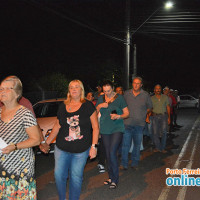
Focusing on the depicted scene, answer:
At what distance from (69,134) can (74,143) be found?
13 centimetres

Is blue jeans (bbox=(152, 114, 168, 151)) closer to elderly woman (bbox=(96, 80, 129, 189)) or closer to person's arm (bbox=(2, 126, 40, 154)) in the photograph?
elderly woman (bbox=(96, 80, 129, 189))

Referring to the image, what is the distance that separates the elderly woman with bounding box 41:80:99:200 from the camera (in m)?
4.17

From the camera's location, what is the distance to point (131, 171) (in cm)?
695

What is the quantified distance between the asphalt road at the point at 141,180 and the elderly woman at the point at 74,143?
3.59 ft

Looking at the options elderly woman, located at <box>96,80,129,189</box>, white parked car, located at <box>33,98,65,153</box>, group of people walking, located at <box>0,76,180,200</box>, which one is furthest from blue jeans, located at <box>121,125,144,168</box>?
white parked car, located at <box>33,98,65,153</box>

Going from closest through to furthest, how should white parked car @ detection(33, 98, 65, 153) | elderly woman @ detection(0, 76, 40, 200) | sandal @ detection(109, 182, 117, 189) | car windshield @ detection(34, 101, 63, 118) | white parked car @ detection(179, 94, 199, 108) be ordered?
elderly woman @ detection(0, 76, 40, 200) → sandal @ detection(109, 182, 117, 189) → white parked car @ detection(33, 98, 65, 153) → car windshield @ detection(34, 101, 63, 118) → white parked car @ detection(179, 94, 199, 108)

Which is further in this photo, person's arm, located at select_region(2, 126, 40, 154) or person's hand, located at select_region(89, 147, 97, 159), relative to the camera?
person's hand, located at select_region(89, 147, 97, 159)

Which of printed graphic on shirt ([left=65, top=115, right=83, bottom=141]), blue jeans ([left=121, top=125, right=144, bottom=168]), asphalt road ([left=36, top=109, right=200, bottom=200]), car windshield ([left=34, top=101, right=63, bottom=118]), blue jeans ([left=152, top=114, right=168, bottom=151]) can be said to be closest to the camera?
printed graphic on shirt ([left=65, top=115, right=83, bottom=141])

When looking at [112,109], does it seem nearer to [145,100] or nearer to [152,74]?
[145,100]

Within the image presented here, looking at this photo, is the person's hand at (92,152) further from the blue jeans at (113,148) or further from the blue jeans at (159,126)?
the blue jeans at (159,126)

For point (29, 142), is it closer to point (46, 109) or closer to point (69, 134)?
point (69, 134)

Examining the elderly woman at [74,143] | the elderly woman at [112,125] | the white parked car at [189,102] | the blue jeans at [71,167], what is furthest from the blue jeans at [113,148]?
the white parked car at [189,102]

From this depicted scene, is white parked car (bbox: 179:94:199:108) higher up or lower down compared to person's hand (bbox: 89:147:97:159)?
lower down

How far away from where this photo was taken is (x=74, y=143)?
4.15 m
